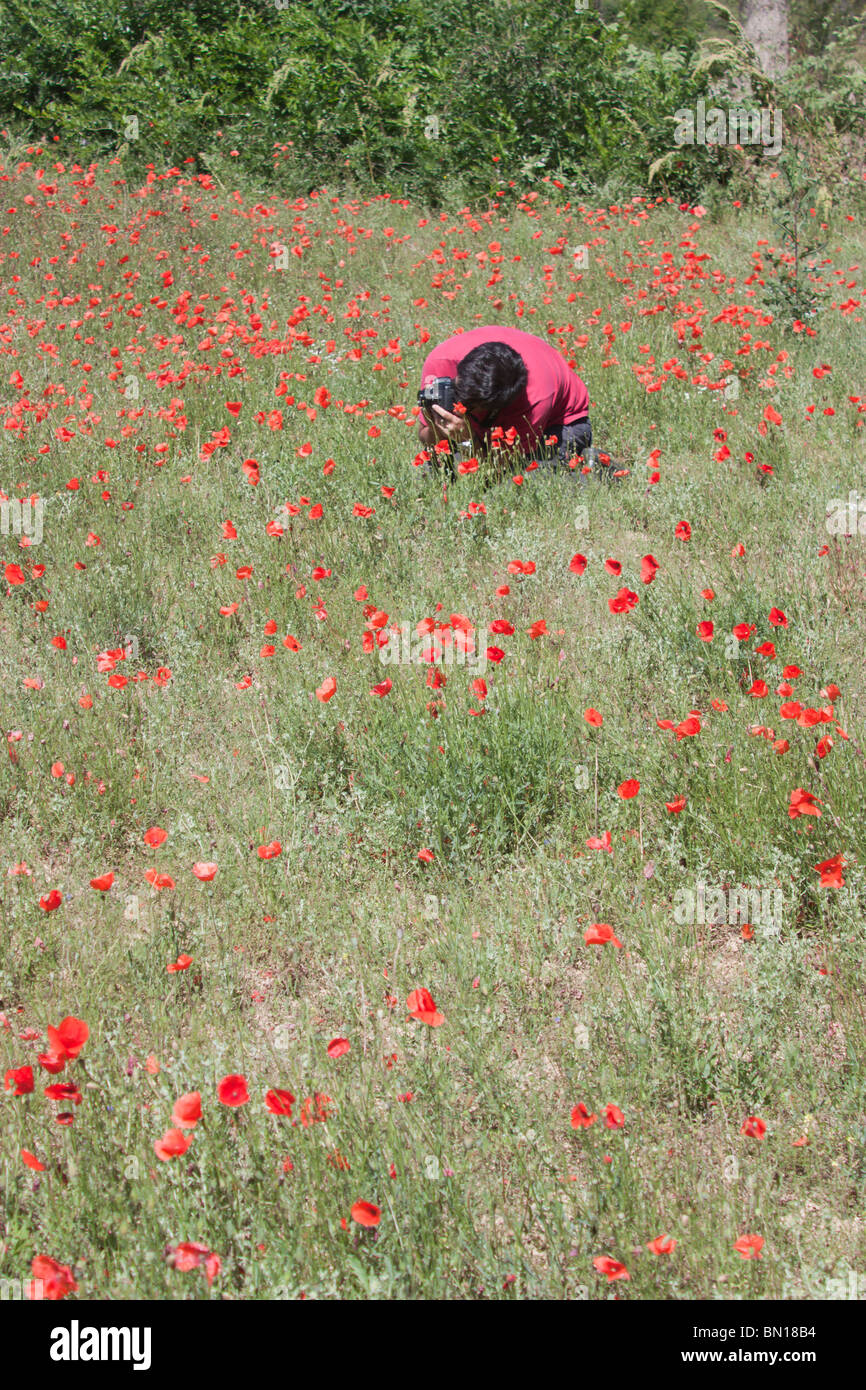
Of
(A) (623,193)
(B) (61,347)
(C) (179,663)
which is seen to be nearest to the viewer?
(C) (179,663)

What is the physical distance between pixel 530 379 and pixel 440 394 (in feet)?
1.56

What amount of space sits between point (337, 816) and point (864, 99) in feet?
37.1

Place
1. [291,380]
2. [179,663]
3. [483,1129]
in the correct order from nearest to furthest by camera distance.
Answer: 1. [483,1129]
2. [179,663]
3. [291,380]

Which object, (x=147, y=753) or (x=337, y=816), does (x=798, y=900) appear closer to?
(x=337, y=816)

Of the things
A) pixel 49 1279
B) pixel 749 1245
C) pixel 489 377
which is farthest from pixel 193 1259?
pixel 489 377

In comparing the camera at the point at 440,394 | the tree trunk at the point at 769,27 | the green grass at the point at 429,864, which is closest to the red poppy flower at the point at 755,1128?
the green grass at the point at 429,864

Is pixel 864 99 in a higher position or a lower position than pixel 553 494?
higher

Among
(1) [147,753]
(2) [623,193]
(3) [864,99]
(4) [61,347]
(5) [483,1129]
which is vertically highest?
(3) [864,99]

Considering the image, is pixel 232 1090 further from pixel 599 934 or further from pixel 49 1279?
pixel 599 934

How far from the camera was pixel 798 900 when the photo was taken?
8.21 ft

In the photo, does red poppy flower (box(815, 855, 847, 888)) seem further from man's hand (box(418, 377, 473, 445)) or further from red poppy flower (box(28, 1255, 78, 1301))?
man's hand (box(418, 377, 473, 445))

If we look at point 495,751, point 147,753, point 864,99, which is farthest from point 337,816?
point 864,99

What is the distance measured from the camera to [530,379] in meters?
4.98

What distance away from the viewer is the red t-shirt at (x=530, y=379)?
4977mm
